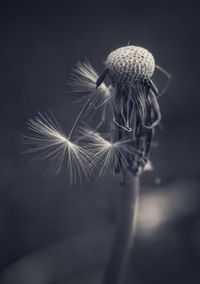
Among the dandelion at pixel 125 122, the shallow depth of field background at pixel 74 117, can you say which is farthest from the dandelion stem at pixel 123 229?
the shallow depth of field background at pixel 74 117

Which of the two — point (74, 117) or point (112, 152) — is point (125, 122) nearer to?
point (112, 152)

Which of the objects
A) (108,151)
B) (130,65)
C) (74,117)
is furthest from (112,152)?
(74,117)

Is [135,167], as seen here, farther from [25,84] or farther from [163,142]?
[25,84]

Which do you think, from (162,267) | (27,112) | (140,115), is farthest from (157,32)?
(140,115)

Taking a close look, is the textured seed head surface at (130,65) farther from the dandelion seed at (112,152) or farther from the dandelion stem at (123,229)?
the dandelion stem at (123,229)

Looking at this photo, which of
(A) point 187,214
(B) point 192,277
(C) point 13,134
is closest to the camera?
(B) point 192,277

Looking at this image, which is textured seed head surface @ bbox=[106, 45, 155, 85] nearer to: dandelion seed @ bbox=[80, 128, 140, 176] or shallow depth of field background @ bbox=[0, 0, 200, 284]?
dandelion seed @ bbox=[80, 128, 140, 176]
